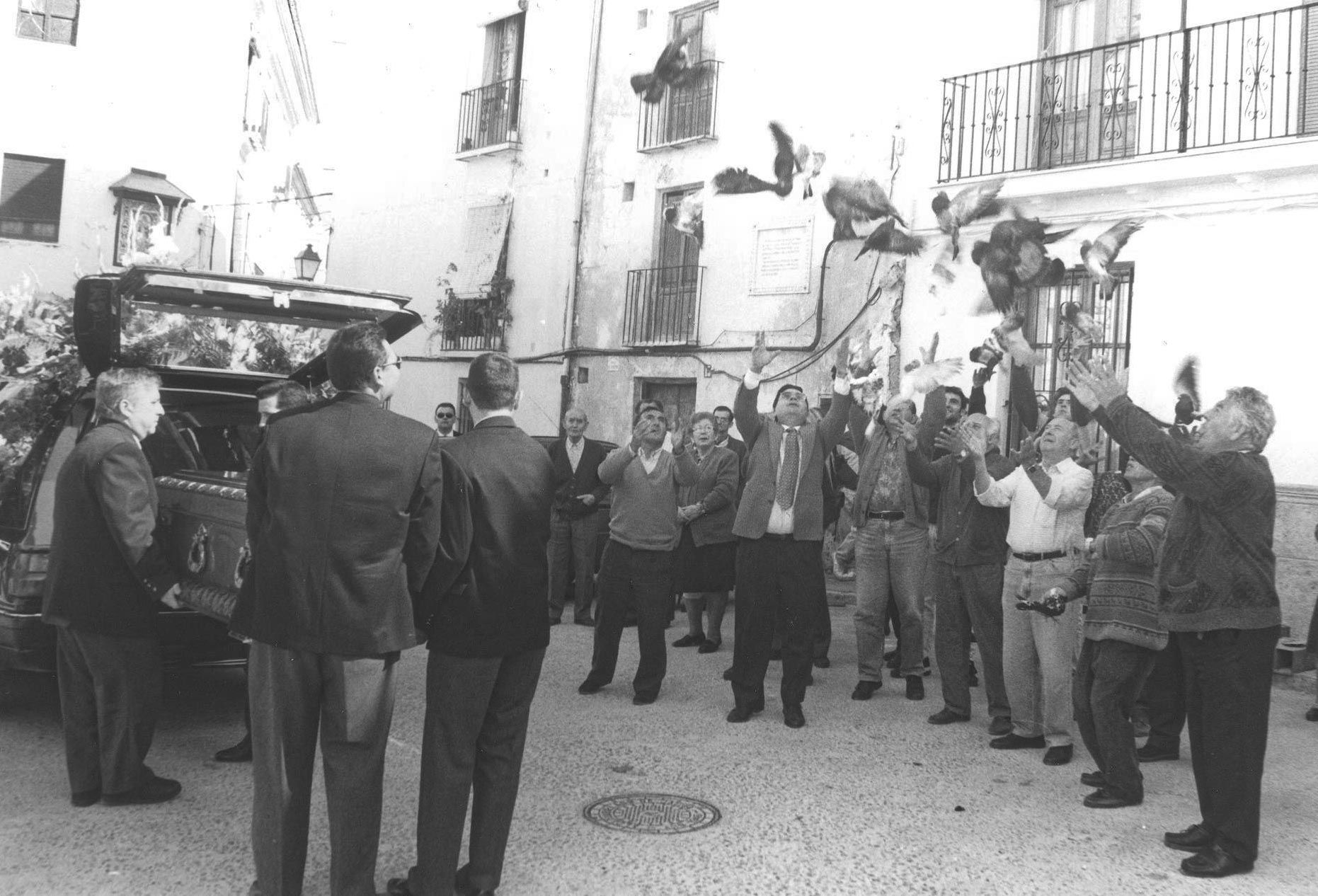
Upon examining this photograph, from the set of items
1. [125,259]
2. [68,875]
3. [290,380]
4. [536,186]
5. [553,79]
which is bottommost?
[68,875]

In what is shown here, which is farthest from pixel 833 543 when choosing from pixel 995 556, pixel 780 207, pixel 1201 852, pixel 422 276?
pixel 422 276

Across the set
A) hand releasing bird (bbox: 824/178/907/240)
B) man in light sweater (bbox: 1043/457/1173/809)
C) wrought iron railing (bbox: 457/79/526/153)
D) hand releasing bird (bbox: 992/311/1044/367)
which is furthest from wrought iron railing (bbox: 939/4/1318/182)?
wrought iron railing (bbox: 457/79/526/153)

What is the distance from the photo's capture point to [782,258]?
15.3 metres

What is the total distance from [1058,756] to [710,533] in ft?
11.7

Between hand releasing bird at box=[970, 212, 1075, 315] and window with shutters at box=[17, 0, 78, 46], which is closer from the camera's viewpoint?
hand releasing bird at box=[970, 212, 1075, 315]

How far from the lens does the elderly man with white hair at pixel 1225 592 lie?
4.57 meters

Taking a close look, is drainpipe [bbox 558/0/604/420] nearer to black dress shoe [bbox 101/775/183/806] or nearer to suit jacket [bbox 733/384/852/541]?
suit jacket [bbox 733/384/852/541]

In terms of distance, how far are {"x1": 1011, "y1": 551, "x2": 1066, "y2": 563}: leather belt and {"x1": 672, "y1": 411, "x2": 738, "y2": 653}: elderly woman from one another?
9.95ft

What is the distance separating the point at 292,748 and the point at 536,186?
641 inches

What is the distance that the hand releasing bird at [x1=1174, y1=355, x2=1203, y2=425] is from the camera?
1097cm

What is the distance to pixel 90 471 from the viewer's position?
5.08m

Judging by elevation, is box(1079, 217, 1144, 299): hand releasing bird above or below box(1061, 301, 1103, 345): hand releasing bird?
above

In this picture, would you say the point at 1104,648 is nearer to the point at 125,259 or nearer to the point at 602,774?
the point at 602,774

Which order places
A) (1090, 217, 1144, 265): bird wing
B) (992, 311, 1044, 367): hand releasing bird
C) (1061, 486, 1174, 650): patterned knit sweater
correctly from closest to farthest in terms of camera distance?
(1061, 486, 1174, 650): patterned knit sweater
(1090, 217, 1144, 265): bird wing
(992, 311, 1044, 367): hand releasing bird
